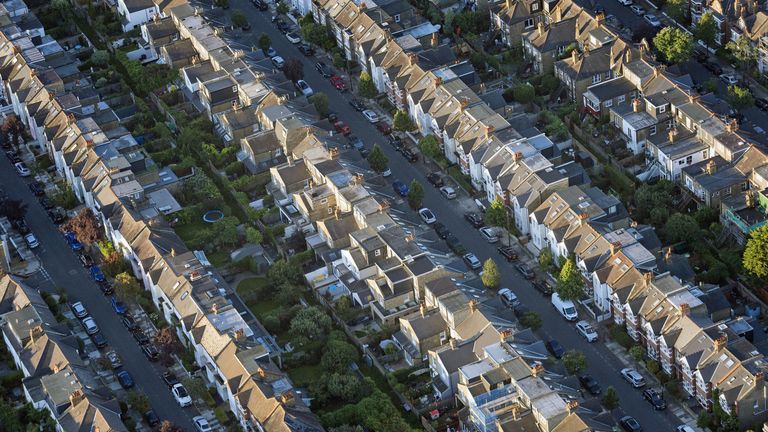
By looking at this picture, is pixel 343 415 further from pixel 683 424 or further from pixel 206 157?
pixel 206 157

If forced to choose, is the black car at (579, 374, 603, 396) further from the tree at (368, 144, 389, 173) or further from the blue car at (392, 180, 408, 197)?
the tree at (368, 144, 389, 173)

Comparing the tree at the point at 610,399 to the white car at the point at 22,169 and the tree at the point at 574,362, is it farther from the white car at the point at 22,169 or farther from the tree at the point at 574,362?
the white car at the point at 22,169

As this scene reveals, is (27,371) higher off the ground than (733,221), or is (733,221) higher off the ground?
(733,221)

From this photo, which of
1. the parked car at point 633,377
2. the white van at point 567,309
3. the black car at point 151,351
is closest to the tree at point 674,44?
the white van at point 567,309

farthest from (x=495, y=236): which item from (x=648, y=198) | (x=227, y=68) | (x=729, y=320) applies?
(x=227, y=68)

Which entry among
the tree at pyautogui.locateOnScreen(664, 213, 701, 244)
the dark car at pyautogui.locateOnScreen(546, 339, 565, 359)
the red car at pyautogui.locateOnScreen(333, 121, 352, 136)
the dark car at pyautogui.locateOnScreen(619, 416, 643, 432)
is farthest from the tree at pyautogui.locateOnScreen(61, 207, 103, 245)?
the dark car at pyautogui.locateOnScreen(619, 416, 643, 432)
